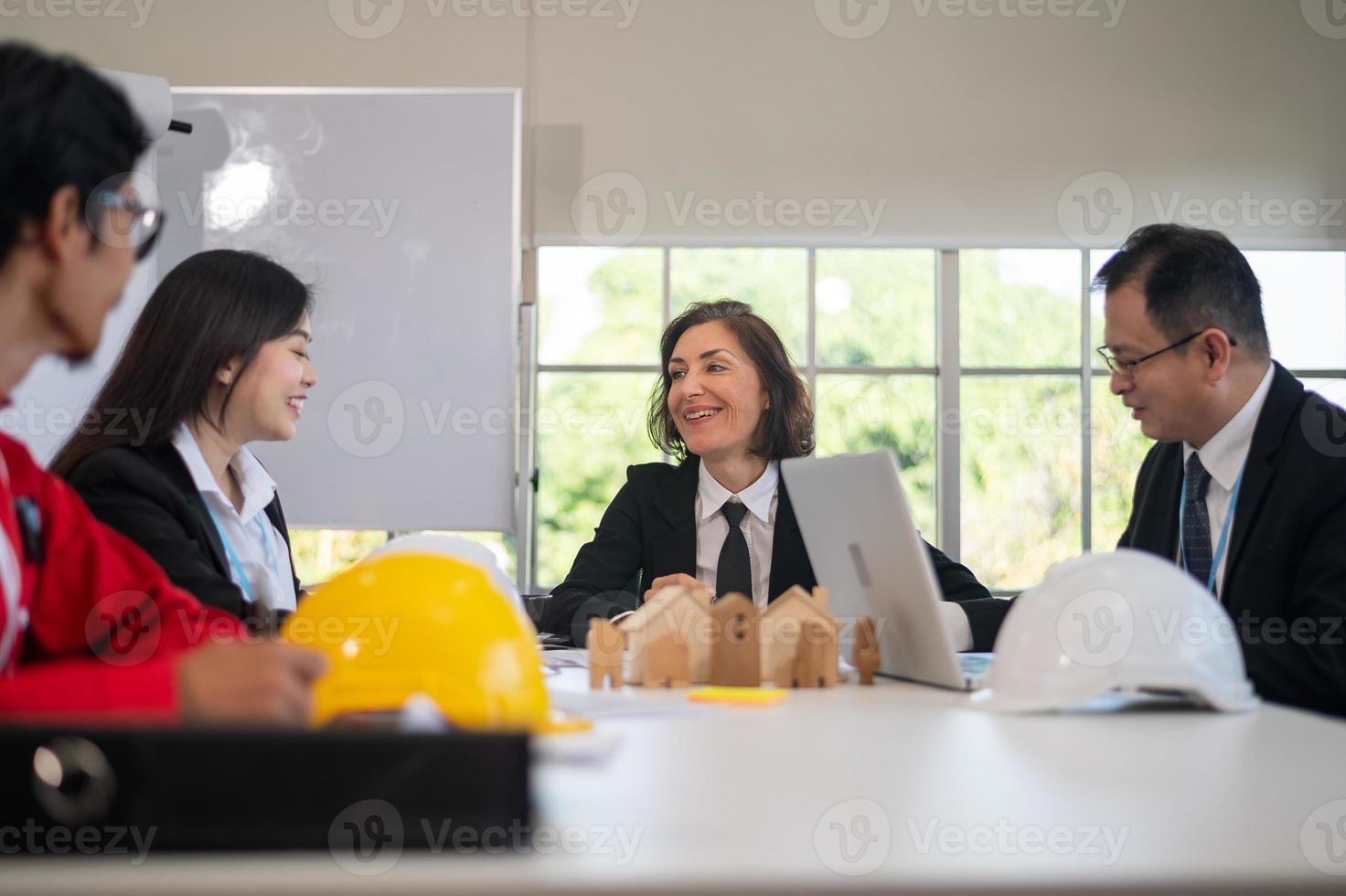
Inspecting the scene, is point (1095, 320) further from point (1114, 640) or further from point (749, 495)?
point (1114, 640)

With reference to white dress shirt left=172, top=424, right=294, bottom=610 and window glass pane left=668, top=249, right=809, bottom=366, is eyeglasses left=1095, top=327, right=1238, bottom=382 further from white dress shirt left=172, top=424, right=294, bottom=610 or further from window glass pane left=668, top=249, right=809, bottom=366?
window glass pane left=668, top=249, right=809, bottom=366

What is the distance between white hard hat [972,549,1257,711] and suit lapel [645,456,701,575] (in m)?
1.39

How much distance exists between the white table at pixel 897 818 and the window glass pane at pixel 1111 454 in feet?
12.5

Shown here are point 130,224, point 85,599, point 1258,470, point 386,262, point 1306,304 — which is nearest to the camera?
point 130,224

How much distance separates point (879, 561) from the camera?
1709 millimetres

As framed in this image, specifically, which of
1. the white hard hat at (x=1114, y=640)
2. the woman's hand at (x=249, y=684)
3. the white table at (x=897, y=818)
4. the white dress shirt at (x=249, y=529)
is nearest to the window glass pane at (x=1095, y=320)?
the white dress shirt at (x=249, y=529)

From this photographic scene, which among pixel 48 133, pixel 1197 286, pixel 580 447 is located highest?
pixel 1197 286

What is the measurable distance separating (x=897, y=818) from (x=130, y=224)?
82cm

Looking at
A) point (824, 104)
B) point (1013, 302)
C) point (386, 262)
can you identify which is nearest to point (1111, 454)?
point (1013, 302)

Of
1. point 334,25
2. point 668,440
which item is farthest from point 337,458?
point 334,25

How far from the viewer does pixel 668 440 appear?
3248 millimetres

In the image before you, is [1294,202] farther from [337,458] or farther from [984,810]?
[984,810]

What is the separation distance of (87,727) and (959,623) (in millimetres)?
1596

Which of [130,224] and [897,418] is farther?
[897,418]
